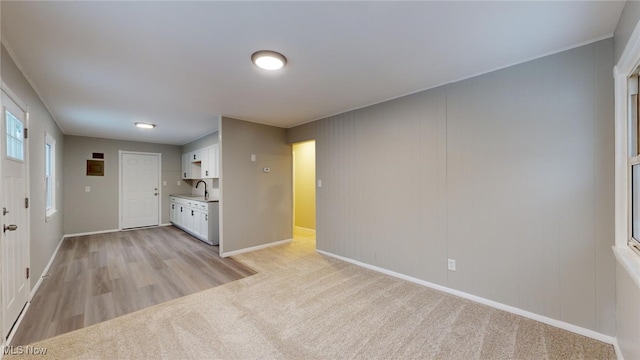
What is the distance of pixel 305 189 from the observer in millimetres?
6070

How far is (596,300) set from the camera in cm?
189

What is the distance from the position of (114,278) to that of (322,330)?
288 cm

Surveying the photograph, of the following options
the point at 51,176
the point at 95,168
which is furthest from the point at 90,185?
the point at 51,176

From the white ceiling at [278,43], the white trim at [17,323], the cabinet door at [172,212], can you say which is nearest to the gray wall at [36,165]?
the white ceiling at [278,43]

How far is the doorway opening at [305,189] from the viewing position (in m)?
5.86

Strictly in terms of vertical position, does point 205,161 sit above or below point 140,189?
above

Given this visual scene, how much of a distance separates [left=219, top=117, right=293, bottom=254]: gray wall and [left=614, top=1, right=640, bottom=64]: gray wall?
4.20 m

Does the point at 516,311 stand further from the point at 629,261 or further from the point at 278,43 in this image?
the point at 278,43

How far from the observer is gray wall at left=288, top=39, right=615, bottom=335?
189 centimetres

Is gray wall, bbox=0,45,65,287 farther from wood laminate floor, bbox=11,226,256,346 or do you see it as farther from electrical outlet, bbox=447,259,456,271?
electrical outlet, bbox=447,259,456,271

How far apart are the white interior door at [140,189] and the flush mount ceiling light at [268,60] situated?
582 centimetres

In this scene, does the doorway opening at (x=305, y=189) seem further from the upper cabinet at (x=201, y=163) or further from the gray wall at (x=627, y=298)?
the gray wall at (x=627, y=298)

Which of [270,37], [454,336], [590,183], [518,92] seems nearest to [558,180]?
[590,183]

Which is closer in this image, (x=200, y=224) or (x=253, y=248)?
(x=253, y=248)
